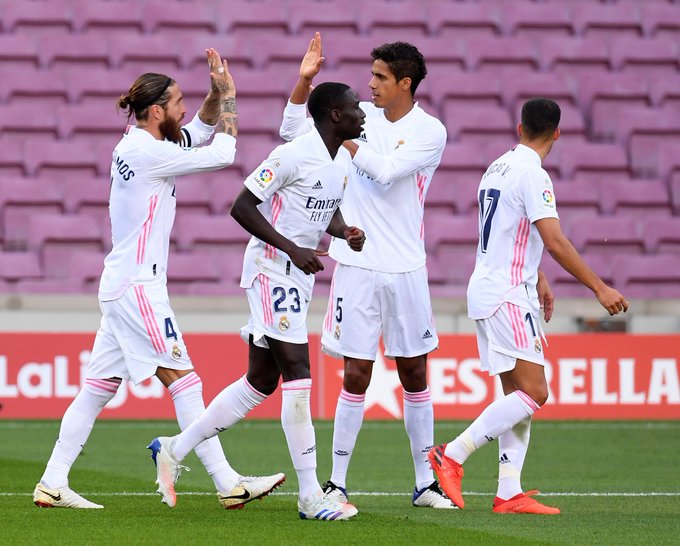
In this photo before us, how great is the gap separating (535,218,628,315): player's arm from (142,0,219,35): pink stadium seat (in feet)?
37.7

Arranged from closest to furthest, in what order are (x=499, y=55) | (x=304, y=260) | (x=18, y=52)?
(x=304, y=260) < (x=18, y=52) < (x=499, y=55)

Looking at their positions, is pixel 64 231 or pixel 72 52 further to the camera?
pixel 72 52

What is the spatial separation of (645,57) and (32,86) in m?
7.95

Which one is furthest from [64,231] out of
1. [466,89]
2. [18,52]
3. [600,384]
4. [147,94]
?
[147,94]

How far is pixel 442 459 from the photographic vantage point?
6645mm

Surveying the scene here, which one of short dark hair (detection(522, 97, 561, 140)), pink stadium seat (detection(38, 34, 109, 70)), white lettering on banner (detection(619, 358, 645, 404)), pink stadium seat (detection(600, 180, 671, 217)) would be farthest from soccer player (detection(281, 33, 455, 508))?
pink stadium seat (detection(38, 34, 109, 70))

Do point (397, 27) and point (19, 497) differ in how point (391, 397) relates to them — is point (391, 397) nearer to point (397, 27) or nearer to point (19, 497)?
point (19, 497)

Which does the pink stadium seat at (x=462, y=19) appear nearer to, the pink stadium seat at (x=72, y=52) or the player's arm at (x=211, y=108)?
the pink stadium seat at (x=72, y=52)

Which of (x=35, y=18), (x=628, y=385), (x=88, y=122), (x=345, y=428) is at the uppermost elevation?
(x=35, y=18)

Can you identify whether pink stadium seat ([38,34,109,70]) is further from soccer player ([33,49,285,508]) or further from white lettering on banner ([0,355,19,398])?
soccer player ([33,49,285,508])

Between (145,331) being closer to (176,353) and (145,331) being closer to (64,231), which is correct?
(176,353)

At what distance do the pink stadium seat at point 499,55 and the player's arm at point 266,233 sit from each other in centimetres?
1155

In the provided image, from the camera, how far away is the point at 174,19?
17.4 meters

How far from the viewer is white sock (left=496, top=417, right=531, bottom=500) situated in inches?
264
